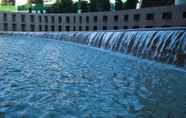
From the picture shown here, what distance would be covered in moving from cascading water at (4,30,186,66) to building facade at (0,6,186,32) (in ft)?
44.1

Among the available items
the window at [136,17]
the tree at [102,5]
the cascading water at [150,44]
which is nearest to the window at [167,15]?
the window at [136,17]

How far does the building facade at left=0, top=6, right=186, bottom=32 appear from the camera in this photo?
43781mm

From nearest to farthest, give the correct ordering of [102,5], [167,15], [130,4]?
[167,15] < [130,4] < [102,5]

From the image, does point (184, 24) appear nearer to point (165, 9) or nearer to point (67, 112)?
point (165, 9)

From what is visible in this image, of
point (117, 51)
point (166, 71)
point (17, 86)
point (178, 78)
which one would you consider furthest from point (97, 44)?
point (17, 86)

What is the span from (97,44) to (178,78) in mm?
19734

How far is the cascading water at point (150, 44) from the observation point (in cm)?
2010

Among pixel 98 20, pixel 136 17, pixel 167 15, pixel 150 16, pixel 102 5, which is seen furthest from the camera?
pixel 102 5

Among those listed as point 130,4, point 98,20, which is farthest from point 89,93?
point 130,4

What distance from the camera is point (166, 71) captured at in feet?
53.0

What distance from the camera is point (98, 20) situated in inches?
2475

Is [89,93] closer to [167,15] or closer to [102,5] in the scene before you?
[167,15]

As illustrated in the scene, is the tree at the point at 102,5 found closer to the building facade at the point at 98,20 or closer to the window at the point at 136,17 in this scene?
the building facade at the point at 98,20

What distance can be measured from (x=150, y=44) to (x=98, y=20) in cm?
4024
